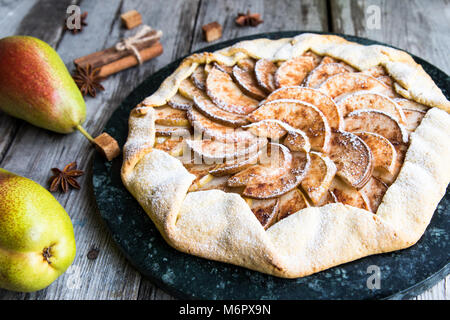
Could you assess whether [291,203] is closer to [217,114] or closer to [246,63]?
[217,114]

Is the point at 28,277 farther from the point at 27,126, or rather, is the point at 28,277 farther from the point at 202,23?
the point at 202,23

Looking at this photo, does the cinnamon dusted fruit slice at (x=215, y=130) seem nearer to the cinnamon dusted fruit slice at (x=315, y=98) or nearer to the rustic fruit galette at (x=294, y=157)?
the rustic fruit galette at (x=294, y=157)

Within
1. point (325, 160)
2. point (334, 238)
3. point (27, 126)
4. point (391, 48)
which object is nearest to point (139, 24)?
point (27, 126)

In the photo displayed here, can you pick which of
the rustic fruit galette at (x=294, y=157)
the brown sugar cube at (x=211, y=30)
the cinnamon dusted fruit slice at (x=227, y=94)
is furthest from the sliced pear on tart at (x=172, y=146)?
the brown sugar cube at (x=211, y=30)

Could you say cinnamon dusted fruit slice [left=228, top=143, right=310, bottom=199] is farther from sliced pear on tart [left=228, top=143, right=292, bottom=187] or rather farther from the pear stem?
the pear stem

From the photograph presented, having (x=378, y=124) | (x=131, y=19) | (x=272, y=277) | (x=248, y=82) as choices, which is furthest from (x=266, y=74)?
(x=131, y=19)

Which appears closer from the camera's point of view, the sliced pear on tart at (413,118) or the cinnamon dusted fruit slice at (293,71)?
the sliced pear on tart at (413,118)
